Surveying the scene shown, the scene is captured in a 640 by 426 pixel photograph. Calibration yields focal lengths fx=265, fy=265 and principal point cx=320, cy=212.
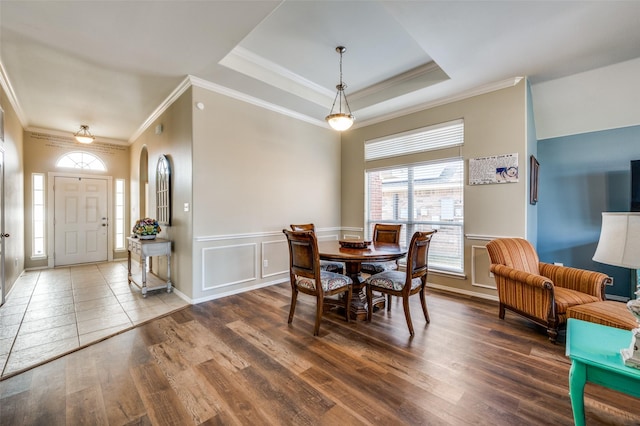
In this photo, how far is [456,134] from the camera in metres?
3.91

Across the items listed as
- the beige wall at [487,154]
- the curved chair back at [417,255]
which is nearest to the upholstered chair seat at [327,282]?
the curved chair back at [417,255]

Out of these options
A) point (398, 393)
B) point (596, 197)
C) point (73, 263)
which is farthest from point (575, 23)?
point (73, 263)

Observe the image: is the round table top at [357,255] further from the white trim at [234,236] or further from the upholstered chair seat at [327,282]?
the white trim at [234,236]

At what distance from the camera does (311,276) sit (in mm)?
2639

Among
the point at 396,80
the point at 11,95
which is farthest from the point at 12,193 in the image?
the point at 396,80

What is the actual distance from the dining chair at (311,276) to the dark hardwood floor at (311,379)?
337mm

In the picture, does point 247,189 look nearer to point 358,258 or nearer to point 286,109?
point 286,109

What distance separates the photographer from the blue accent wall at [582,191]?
3.41m

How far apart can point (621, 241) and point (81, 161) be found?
870 cm

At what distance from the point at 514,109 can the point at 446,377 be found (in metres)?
3.32

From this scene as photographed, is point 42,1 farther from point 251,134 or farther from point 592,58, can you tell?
point 592,58

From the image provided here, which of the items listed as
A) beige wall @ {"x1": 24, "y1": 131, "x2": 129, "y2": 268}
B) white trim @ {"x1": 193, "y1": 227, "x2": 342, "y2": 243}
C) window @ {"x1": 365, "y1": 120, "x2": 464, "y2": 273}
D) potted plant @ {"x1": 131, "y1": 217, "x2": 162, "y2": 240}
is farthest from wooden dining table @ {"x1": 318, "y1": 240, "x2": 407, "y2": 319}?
beige wall @ {"x1": 24, "y1": 131, "x2": 129, "y2": 268}

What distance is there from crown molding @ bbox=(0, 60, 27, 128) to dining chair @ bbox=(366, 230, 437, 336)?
16.3 feet

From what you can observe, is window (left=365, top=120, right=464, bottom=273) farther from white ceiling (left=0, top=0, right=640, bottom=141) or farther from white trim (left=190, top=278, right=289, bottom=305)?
white trim (left=190, top=278, right=289, bottom=305)
